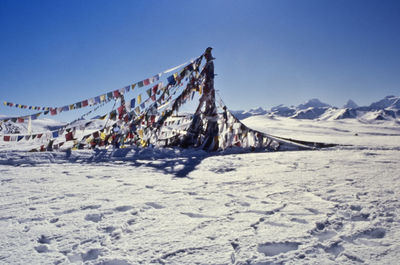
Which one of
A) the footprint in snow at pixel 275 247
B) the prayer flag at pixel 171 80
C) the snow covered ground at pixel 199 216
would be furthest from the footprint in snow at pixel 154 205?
the prayer flag at pixel 171 80

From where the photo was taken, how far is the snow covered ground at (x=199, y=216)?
77.8 inches

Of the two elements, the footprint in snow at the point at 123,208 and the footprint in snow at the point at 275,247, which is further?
the footprint in snow at the point at 123,208

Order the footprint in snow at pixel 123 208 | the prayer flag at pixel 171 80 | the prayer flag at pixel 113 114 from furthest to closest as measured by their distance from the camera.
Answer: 1. the prayer flag at pixel 171 80
2. the prayer flag at pixel 113 114
3. the footprint in snow at pixel 123 208

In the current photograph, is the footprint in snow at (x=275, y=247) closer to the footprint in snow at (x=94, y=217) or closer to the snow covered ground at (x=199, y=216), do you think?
the snow covered ground at (x=199, y=216)

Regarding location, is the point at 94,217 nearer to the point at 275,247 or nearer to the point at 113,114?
the point at 275,247

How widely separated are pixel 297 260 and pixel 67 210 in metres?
2.60

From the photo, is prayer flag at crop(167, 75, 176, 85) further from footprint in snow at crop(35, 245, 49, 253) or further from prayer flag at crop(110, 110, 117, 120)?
footprint in snow at crop(35, 245, 49, 253)

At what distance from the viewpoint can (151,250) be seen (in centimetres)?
203

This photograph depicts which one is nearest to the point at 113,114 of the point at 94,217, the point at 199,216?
the point at 94,217

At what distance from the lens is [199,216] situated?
2787 millimetres

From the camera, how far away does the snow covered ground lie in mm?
1976

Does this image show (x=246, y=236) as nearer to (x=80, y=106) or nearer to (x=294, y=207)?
(x=294, y=207)

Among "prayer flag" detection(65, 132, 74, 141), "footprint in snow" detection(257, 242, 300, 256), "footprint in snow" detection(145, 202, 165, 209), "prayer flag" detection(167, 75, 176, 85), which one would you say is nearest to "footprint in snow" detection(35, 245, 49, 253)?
"footprint in snow" detection(145, 202, 165, 209)

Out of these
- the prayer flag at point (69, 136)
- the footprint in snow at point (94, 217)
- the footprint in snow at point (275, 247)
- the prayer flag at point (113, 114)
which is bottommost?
the footprint in snow at point (275, 247)
